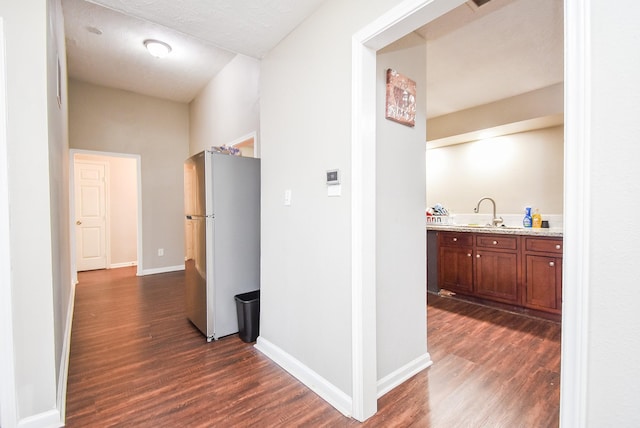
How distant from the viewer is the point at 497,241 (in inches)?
137

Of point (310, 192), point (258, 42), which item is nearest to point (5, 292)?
point (310, 192)

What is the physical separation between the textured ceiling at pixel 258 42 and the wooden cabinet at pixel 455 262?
73.3 inches

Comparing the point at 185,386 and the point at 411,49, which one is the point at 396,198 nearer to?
the point at 411,49

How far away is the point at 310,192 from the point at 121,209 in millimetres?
5736

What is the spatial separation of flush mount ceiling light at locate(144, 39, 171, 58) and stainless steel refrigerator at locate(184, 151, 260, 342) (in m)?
1.80

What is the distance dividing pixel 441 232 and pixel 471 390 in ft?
7.95

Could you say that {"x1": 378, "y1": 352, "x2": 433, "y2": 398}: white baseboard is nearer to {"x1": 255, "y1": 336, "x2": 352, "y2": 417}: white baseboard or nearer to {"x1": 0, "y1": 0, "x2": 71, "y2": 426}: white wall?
{"x1": 255, "y1": 336, "x2": 352, "y2": 417}: white baseboard

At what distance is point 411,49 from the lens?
212cm

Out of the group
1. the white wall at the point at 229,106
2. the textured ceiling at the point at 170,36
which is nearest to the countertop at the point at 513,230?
the white wall at the point at 229,106

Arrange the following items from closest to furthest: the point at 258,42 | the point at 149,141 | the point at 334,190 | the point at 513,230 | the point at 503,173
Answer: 1. the point at 334,190
2. the point at 258,42
3. the point at 513,230
4. the point at 503,173
5. the point at 149,141

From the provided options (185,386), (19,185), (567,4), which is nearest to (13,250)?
(19,185)

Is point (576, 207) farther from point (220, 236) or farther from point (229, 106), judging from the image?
point (229, 106)

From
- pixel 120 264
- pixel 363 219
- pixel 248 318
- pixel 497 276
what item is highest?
pixel 363 219

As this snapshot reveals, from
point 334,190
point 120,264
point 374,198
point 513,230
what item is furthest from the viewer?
point 120,264
